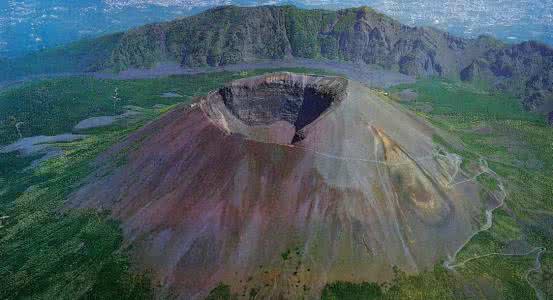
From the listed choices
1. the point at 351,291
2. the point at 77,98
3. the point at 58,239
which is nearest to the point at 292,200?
the point at 351,291

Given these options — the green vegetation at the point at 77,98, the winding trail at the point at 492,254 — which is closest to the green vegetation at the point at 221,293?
the winding trail at the point at 492,254

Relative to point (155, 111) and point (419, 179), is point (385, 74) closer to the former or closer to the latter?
point (155, 111)

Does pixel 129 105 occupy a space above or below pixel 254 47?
below

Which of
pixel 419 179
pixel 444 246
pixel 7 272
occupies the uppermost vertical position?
pixel 419 179

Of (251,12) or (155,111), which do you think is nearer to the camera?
(155,111)

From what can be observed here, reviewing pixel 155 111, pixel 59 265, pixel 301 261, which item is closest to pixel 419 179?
pixel 301 261

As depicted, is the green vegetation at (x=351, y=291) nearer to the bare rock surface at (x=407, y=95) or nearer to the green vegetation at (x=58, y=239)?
the green vegetation at (x=58, y=239)

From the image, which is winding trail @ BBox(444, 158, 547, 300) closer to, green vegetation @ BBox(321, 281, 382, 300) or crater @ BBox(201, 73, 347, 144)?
green vegetation @ BBox(321, 281, 382, 300)

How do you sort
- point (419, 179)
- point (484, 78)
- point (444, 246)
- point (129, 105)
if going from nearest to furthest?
point (444, 246) → point (419, 179) → point (129, 105) → point (484, 78)
